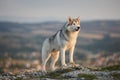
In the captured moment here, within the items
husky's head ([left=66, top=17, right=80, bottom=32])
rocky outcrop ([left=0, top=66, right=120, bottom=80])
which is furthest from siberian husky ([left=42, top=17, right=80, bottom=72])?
rocky outcrop ([left=0, top=66, right=120, bottom=80])

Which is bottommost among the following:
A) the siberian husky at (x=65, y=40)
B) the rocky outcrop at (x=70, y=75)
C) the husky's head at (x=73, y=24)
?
the rocky outcrop at (x=70, y=75)

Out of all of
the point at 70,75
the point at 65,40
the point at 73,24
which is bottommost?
the point at 70,75

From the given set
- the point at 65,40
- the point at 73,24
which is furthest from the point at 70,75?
the point at 65,40

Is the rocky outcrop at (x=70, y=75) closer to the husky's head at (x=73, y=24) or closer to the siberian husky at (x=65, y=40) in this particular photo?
the siberian husky at (x=65, y=40)

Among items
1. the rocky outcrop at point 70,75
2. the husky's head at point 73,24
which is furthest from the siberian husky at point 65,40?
the rocky outcrop at point 70,75

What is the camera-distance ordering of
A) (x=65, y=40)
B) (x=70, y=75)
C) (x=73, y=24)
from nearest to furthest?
(x=70, y=75), (x=73, y=24), (x=65, y=40)

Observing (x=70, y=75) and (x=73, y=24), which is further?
(x=73, y=24)

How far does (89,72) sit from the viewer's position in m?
28.1

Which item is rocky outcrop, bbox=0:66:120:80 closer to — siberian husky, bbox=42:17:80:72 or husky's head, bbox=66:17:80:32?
siberian husky, bbox=42:17:80:72

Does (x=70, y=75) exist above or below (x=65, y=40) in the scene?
below

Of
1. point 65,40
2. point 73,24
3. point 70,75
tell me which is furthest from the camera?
point 65,40

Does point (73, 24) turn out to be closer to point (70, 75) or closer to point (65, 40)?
point (65, 40)

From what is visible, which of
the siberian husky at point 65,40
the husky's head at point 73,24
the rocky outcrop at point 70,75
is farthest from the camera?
the siberian husky at point 65,40

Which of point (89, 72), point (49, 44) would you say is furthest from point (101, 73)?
point (49, 44)
